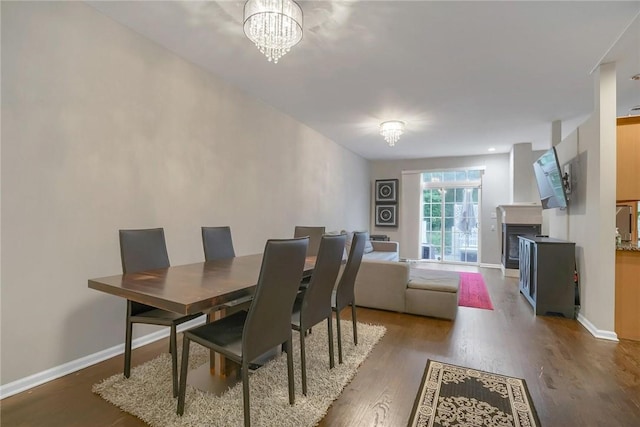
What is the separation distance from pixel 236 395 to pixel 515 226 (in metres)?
6.22

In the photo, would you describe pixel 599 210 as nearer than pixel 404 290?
Yes

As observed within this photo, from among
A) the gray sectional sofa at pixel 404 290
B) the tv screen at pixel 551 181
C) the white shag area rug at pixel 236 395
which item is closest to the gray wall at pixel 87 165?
A: the white shag area rug at pixel 236 395

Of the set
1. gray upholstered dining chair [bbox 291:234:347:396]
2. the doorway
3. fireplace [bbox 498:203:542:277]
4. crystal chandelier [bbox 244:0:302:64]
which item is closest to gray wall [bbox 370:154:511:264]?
the doorway

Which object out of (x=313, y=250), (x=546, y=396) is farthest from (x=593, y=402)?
(x=313, y=250)

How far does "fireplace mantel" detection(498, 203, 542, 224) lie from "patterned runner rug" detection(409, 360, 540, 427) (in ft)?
15.7

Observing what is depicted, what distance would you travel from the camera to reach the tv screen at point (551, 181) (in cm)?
358

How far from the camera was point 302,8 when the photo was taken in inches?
88.0

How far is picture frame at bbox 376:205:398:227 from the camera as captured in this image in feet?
26.6

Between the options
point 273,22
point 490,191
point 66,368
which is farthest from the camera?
point 490,191

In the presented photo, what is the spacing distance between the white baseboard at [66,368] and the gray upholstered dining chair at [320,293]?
150cm

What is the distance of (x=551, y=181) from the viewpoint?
12.7 feet

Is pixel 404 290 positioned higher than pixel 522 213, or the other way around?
pixel 522 213

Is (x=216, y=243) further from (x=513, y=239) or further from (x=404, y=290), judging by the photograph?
(x=513, y=239)

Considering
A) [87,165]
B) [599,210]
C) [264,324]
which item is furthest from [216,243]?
[599,210]
